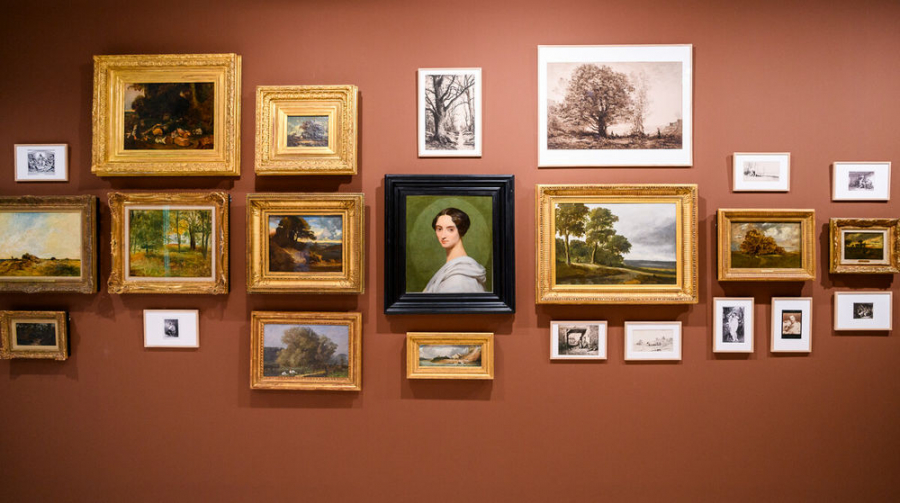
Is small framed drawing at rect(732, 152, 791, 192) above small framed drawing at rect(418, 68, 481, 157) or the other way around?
the other way around

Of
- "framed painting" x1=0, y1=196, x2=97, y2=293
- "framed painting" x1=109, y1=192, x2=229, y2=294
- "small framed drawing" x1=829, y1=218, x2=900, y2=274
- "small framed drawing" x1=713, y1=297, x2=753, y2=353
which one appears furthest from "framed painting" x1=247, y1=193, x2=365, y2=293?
"small framed drawing" x1=829, y1=218, x2=900, y2=274

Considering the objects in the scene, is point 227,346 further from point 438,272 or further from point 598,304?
point 598,304

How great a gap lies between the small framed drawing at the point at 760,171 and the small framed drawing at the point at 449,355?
1.68m

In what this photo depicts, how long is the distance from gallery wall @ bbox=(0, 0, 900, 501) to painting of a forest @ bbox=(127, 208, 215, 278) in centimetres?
17

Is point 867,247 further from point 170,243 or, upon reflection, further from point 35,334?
point 35,334

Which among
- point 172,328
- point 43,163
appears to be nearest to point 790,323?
point 172,328

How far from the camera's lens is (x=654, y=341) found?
254 centimetres

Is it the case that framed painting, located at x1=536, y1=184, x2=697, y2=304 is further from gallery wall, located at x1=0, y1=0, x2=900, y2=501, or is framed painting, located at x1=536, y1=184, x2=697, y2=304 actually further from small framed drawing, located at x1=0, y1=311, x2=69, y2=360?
small framed drawing, located at x1=0, y1=311, x2=69, y2=360

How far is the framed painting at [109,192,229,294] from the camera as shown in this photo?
2.53 m

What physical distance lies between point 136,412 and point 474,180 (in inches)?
94.5

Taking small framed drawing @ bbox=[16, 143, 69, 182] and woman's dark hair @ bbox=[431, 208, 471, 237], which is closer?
woman's dark hair @ bbox=[431, 208, 471, 237]

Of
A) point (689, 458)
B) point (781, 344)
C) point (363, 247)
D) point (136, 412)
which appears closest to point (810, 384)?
point (781, 344)

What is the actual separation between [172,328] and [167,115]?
124 centimetres

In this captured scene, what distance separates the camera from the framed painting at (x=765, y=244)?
8.13 ft
